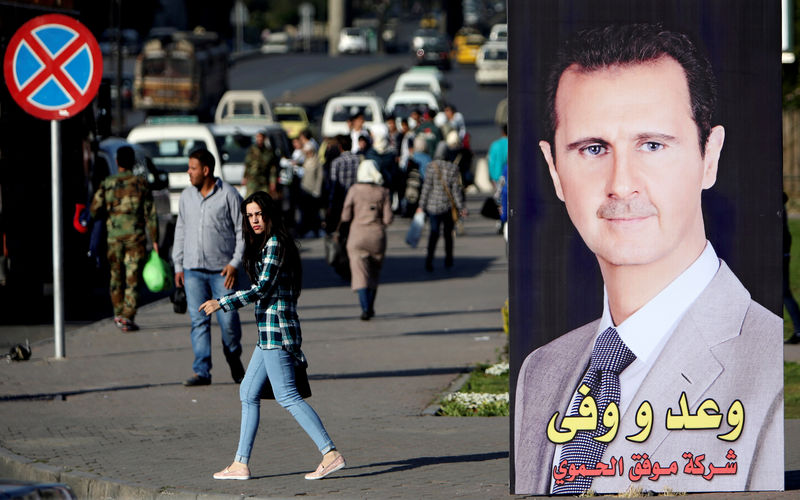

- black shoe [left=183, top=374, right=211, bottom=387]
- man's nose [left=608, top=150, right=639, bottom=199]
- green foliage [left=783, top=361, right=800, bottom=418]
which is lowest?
green foliage [left=783, top=361, right=800, bottom=418]

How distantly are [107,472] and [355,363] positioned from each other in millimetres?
4334

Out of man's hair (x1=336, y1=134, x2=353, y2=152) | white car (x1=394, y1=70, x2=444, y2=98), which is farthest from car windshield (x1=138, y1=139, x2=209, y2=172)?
white car (x1=394, y1=70, x2=444, y2=98)

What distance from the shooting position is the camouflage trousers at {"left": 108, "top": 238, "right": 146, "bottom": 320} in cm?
1378

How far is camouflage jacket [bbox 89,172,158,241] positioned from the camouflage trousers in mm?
87

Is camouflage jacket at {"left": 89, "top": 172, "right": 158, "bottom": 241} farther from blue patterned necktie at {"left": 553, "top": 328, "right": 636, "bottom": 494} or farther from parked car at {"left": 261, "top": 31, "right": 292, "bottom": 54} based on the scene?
parked car at {"left": 261, "top": 31, "right": 292, "bottom": 54}

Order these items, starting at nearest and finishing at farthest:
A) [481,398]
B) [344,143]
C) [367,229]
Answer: [481,398]
[367,229]
[344,143]

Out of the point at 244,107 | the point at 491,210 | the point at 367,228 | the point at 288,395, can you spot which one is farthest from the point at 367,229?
the point at 244,107

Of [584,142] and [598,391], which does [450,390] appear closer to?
[598,391]

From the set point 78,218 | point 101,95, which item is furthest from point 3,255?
point 101,95

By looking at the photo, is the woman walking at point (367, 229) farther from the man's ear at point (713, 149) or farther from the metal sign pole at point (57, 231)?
the man's ear at point (713, 149)

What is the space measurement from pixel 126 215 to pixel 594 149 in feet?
25.3

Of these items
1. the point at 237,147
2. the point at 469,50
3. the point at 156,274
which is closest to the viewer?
the point at 156,274

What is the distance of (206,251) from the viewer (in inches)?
430

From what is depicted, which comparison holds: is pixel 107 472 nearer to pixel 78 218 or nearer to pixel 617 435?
pixel 617 435
